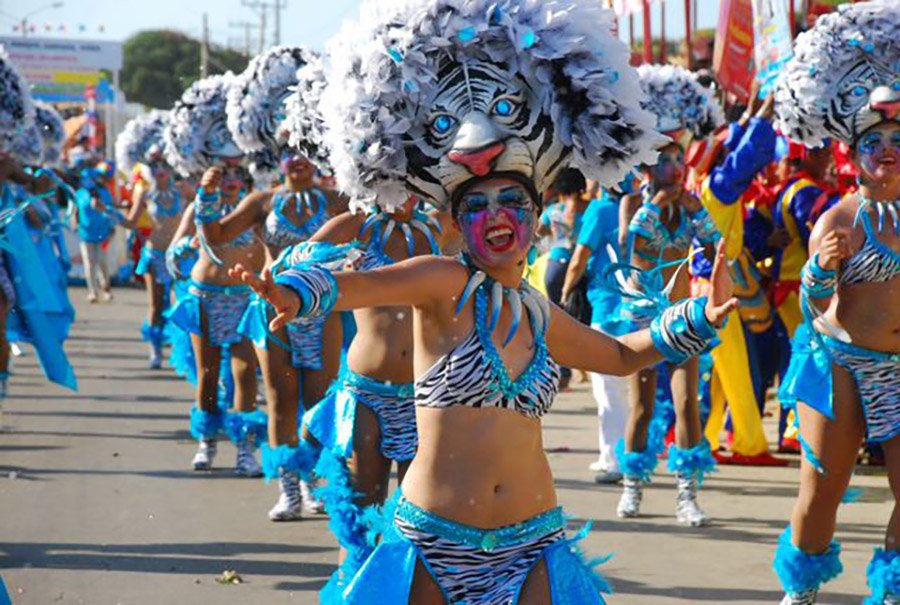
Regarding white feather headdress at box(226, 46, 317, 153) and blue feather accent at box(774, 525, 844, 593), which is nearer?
blue feather accent at box(774, 525, 844, 593)

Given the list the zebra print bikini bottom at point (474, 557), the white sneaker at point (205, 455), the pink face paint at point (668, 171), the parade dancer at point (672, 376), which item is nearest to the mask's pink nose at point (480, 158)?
the zebra print bikini bottom at point (474, 557)

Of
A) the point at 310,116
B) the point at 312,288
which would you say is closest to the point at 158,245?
the point at 310,116

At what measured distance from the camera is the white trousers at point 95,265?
2400 cm

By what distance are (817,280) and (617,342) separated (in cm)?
160

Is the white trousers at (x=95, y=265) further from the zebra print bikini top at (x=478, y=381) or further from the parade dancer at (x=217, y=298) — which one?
the zebra print bikini top at (x=478, y=381)

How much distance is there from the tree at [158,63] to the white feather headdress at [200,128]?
68.0 meters

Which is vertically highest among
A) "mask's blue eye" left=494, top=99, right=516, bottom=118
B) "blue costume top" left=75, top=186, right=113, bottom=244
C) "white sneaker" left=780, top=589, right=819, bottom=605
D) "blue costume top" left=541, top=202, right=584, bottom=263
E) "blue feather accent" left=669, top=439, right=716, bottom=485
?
"mask's blue eye" left=494, top=99, right=516, bottom=118

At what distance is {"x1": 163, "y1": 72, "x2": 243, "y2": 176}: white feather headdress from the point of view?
10680 millimetres

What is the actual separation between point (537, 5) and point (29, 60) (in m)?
42.6

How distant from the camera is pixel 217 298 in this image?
1032 centimetres

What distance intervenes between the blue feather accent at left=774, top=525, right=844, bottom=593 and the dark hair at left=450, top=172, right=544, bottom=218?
2.35 meters

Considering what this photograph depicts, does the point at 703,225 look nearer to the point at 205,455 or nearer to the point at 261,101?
the point at 261,101

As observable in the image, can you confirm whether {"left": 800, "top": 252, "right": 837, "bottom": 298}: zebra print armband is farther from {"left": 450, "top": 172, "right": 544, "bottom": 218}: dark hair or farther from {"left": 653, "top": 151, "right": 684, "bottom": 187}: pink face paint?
{"left": 653, "top": 151, "right": 684, "bottom": 187}: pink face paint

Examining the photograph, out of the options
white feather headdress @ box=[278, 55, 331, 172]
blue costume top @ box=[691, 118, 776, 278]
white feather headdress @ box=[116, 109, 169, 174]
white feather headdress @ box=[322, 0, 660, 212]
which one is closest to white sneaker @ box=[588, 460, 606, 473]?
blue costume top @ box=[691, 118, 776, 278]
